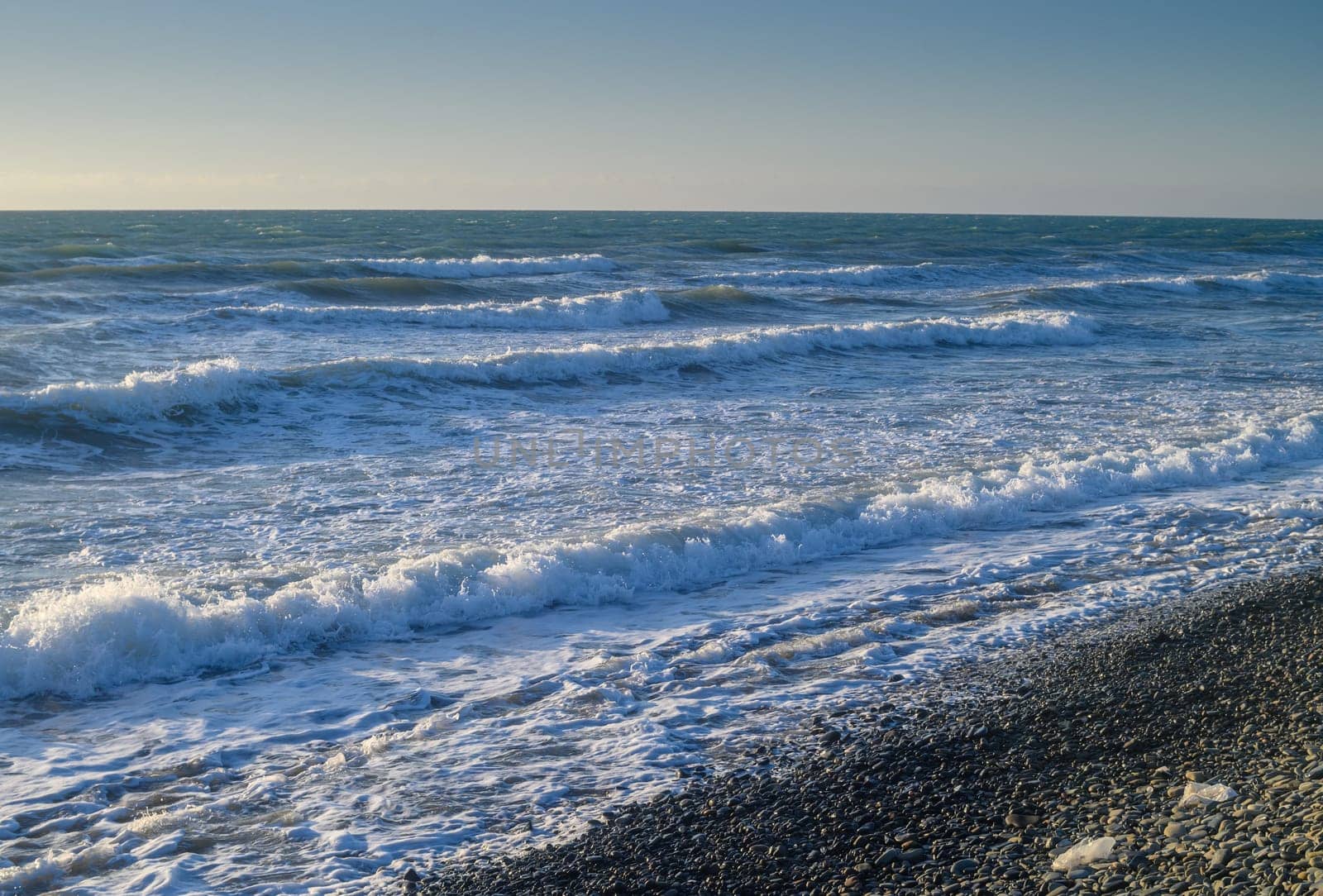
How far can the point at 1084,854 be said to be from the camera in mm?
3619

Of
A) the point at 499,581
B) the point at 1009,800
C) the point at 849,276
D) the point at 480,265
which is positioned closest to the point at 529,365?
the point at 499,581

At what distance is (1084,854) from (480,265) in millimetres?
33586

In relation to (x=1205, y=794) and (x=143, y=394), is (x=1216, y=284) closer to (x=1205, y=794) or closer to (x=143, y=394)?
(x=143, y=394)

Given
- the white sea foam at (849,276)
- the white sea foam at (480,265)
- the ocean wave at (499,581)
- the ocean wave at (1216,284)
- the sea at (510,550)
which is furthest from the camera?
the white sea foam at (849,276)

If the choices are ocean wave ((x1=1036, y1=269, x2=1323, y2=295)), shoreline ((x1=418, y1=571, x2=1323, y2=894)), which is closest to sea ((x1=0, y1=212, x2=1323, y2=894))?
shoreline ((x1=418, y1=571, x2=1323, y2=894))

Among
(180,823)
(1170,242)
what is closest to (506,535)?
(180,823)

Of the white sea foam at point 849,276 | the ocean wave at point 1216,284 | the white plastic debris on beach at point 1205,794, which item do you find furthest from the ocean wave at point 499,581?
the white sea foam at point 849,276

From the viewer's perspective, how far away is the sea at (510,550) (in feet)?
14.5

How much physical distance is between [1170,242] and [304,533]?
65378 millimetres

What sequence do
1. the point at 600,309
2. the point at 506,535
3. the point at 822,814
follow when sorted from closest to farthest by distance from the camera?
the point at 822,814, the point at 506,535, the point at 600,309

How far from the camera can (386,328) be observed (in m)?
21.6

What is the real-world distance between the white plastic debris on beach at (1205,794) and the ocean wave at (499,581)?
370cm

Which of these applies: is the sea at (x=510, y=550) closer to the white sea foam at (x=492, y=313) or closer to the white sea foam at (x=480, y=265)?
the white sea foam at (x=492, y=313)

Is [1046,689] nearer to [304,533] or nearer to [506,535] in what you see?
[506,535]
